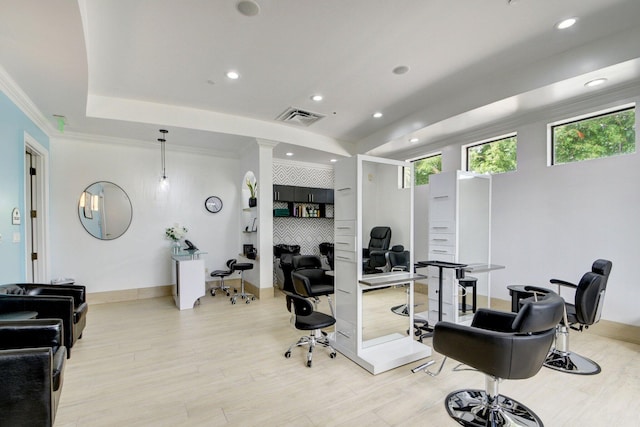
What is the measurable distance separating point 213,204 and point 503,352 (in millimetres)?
5646

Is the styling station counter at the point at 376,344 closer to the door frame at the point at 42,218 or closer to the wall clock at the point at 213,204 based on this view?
the wall clock at the point at 213,204

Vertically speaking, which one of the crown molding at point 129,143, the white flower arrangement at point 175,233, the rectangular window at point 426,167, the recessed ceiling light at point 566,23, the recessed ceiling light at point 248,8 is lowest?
the white flower arrangement at point 175,233

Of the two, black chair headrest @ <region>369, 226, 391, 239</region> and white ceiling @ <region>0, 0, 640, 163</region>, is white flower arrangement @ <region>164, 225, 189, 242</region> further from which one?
black chair headrest @ <region>369, 226, 391, 239</region>

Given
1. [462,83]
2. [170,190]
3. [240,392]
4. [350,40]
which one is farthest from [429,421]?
[170,190]

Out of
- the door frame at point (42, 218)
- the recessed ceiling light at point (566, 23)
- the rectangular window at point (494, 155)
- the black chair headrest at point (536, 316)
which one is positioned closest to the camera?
the black chair headrest at point (536, 316)

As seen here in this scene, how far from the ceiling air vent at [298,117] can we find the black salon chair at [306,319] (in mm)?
2762

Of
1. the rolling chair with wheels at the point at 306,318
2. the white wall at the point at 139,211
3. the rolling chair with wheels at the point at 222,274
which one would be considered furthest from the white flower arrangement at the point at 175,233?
the rolling chair with wheels at the point at 306,318

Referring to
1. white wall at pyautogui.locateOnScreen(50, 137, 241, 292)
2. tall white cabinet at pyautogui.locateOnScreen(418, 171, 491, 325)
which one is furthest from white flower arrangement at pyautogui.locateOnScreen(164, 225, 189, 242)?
tall white cabinet at pyautogui.locateOnScreen(418, 171, 491, 325)

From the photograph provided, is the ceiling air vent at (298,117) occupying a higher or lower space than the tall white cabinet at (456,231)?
higher

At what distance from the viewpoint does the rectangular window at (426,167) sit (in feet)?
19.2

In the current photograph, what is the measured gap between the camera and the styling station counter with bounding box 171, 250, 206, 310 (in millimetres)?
4723

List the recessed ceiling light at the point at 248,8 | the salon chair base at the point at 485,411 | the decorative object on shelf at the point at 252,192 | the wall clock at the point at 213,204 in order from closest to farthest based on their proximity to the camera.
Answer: the salon chair base at the point at 485,411
the recessed ceiling light at the point at 248,8
the decorative object on shelf at the point at 252,192
the wall clock at the point at 213,204

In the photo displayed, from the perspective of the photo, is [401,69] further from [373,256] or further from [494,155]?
[494,155]

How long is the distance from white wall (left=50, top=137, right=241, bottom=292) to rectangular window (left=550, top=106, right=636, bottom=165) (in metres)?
5.73
